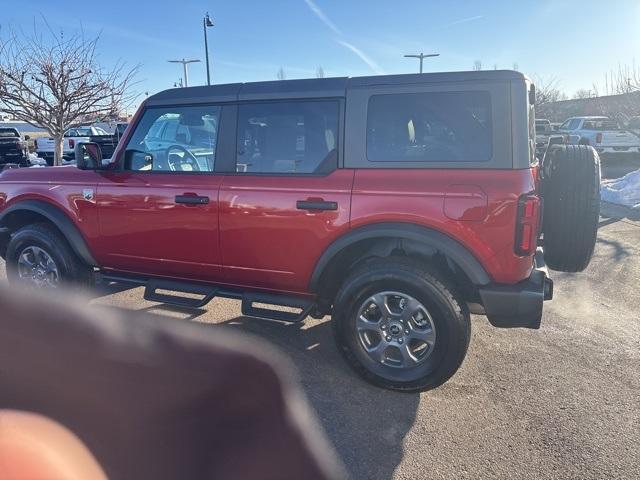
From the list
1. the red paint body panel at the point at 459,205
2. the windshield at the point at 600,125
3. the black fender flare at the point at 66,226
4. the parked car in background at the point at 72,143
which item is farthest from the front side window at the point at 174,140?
the windshield at the point at 600,125

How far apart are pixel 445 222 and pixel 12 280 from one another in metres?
4.05

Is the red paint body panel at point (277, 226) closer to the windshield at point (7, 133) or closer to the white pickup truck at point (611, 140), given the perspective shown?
the white pickup truck at point (611, 140)

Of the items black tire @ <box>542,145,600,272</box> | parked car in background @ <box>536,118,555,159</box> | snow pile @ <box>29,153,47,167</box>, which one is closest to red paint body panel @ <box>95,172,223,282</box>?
black tire @ <box>542,145,600,272</box>

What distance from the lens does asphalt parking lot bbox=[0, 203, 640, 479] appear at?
243cm

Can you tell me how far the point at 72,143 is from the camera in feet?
55.5

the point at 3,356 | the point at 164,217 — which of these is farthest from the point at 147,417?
the point at 164,217

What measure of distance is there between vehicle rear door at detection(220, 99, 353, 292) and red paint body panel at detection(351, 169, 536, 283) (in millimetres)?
165

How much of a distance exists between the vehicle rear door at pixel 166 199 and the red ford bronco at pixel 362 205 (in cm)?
1

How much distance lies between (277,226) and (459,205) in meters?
1.26

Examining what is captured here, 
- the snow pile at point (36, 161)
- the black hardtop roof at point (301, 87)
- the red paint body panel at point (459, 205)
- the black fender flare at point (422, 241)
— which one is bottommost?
the black fender flare at point (422, 241)

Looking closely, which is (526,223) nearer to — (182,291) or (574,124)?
(182,291)

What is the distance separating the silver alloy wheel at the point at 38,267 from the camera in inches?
169

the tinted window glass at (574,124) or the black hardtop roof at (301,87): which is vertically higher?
the tinted window glass at (574,124)

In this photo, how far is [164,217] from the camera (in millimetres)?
3717
